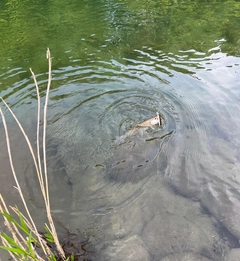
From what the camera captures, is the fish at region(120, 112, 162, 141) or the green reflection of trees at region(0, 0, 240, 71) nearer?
the fish at region(120, 112, 162, 141)

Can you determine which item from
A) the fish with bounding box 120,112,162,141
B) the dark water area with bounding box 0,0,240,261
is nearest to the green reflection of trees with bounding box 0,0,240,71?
the dark water area with bounding box 0,0,240,261

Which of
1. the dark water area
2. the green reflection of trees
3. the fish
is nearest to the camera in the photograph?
the dark water area

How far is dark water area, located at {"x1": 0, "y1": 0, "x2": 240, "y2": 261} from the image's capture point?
3252 millimetres

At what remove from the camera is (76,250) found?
3020 mm

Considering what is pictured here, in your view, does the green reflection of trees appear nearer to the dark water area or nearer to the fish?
the dark water area

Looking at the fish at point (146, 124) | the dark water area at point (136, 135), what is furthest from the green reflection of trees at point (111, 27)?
the fish at point (146, 124)

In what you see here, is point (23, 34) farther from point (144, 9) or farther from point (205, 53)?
point (205, 53)

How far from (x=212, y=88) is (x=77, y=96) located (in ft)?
8.68

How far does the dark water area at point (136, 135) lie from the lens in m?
3.25

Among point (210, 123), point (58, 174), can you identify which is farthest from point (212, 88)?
point (58, 174)

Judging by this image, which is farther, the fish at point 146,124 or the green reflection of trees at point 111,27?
the green reflection of trees at point 111,27

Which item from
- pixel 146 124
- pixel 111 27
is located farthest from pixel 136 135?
pixel 111 27

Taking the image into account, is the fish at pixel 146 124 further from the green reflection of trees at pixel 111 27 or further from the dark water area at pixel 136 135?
the green reflection of trees at pixel 111 27

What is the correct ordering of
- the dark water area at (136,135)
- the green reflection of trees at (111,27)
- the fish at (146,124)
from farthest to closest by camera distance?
the green reflection of trees at (111,27)
the fish at (146,124)
the dark water area at (136,135)
